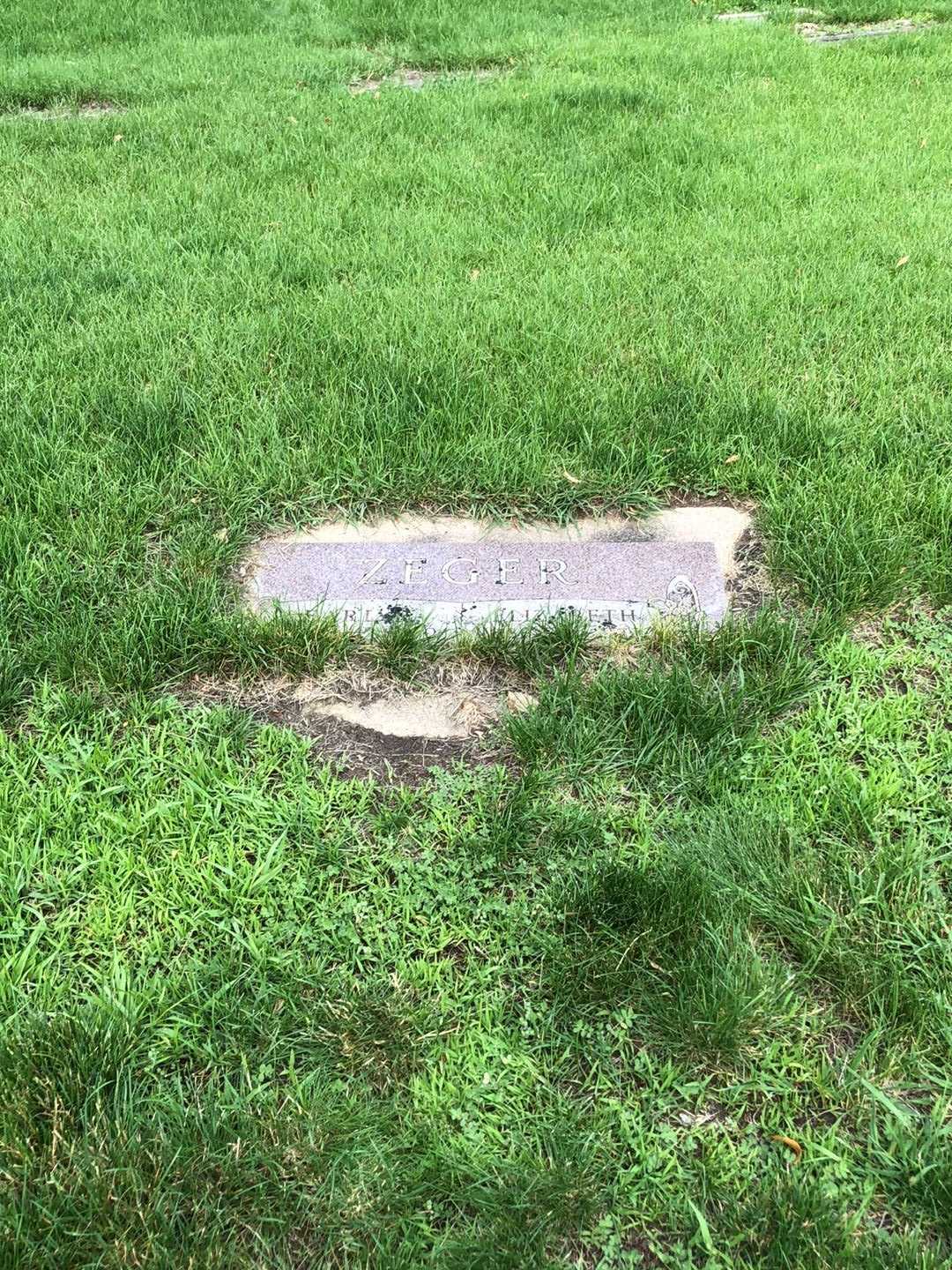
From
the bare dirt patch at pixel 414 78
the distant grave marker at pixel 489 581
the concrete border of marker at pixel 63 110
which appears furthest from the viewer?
the bare dirt patch at pixel 414 78

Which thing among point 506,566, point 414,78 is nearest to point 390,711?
point 506,566

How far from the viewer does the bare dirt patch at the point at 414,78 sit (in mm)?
6613

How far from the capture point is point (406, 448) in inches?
120

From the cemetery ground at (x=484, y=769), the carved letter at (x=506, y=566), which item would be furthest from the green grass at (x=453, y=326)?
the carved letter at (x=506, y=566)

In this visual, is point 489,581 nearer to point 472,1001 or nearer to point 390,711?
point 390,711

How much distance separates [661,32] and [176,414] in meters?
6.49

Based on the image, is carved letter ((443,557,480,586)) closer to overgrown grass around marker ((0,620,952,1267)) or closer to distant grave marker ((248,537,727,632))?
distant grave marker ((248,537,727,632))

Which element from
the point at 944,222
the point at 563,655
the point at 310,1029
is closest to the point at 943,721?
the point at 563,655

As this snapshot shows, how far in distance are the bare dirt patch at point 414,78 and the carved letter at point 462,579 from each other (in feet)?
16.8

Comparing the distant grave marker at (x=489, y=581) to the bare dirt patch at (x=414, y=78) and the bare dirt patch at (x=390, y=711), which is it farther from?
the bare dirt patch at (x=414, y=78)

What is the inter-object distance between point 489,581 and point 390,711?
539 mm

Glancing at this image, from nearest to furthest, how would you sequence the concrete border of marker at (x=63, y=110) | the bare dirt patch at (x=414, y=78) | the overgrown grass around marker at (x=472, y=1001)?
the overgrown grass around marker at (x=472, y=1001) < the concrete border of marker at (x=63, y=110) < the bare dirt patch at (x=414, y=78)

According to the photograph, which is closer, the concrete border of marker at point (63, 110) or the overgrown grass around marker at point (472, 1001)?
the overgrown grass around marker at point (472, 1001)

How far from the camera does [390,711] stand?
2.35 metres
